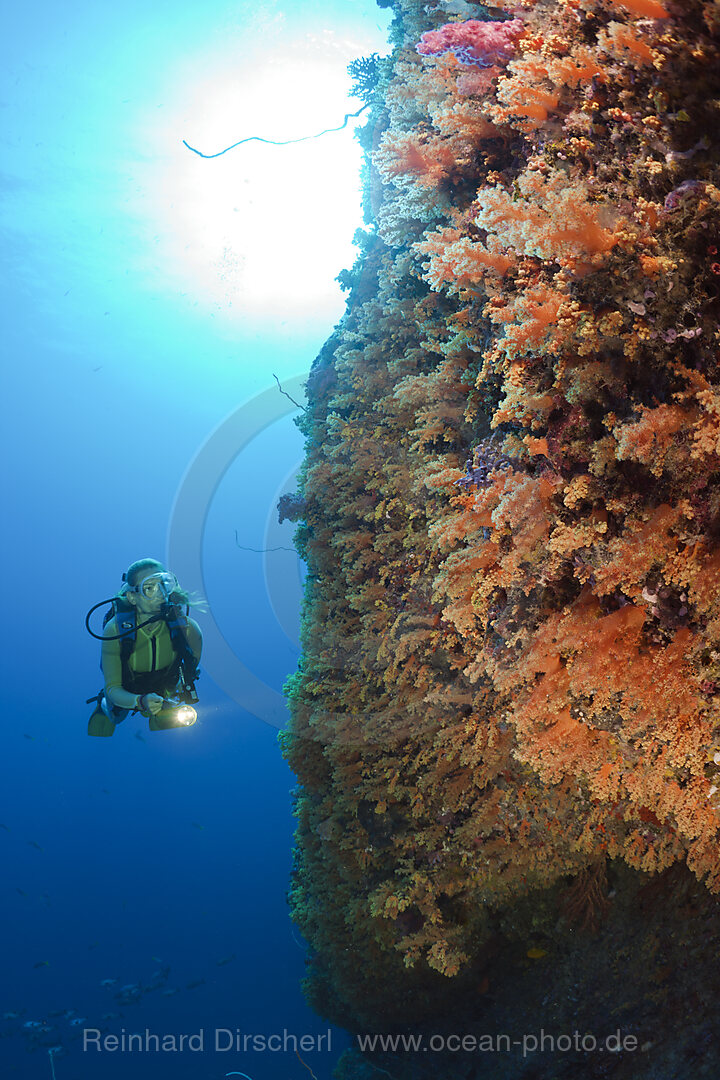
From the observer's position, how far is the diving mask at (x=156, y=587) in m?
6.17

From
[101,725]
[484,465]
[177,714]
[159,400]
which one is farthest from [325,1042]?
[159,400]

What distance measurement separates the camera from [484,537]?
2.06m

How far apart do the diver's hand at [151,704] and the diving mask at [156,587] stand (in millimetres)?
1098

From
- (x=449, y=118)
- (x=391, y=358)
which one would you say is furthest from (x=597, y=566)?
(x=391, y=358)

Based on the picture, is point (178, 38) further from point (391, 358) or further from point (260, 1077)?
point (260, 1077)

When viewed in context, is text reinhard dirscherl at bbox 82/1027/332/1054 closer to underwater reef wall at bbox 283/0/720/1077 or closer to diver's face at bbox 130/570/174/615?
diver's face at bbox 130/570/174/615

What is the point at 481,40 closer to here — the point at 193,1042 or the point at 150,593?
the point at 150,593

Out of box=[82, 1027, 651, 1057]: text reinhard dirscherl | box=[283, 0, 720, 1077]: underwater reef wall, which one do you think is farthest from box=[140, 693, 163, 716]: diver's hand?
box=[82, 1027, 651, 1057]: text reinhard dirscherl

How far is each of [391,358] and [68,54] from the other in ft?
83.8

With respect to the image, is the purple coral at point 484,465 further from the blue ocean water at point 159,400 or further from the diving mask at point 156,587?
the diving mask at point 156,587

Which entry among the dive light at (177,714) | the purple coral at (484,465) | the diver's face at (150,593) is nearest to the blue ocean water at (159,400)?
the dive light at (177,714)

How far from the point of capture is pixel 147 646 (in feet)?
20.0

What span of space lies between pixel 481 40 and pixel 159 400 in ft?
187

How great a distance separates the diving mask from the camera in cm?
617
